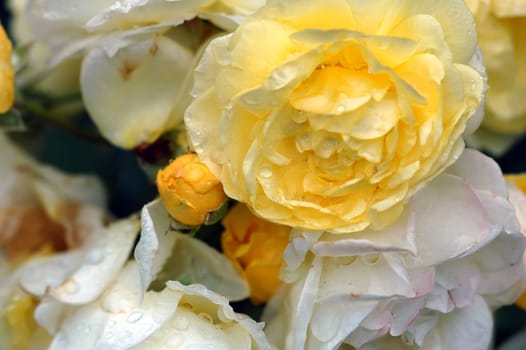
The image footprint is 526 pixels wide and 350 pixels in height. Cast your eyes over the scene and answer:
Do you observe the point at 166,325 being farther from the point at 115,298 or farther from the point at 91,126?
the point at 91,126

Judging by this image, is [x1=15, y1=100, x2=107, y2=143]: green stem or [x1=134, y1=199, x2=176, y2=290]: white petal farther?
[x1=15, y1=100, x2=107, y2=143]: green stem

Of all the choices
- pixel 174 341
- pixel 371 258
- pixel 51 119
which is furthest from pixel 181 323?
pixel 51 119

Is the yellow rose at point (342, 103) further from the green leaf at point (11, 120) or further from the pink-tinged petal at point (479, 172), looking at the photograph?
the green leaf at point (11, 120)

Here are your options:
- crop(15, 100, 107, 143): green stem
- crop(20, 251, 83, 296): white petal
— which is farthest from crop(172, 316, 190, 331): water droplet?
crop(15, 100, 107, 143): green stem

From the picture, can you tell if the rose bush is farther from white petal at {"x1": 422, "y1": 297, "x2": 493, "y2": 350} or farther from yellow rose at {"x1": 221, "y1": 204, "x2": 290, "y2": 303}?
white petal at {"x1": 422, "y1": 297, "x2": 493, "y2": 350}

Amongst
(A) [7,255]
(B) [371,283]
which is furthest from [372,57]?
(A) [7,255]

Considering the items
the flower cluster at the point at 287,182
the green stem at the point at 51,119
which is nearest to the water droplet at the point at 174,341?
the flower cluster at the point at 287,182

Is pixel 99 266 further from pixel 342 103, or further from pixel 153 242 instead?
pixel 342 103
